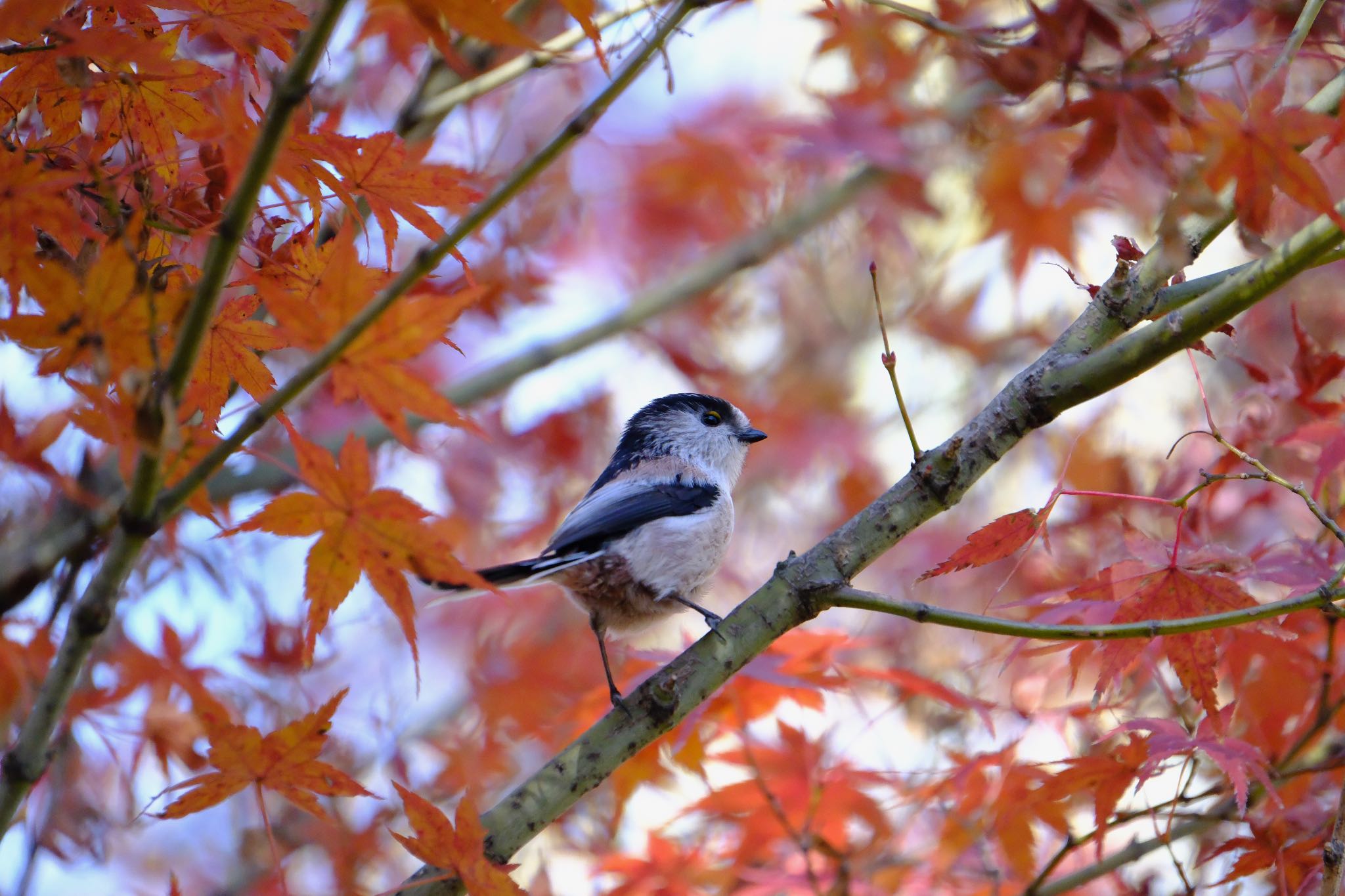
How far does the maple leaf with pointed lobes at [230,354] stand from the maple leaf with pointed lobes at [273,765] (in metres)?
0.61

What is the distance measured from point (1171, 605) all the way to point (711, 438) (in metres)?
2.11

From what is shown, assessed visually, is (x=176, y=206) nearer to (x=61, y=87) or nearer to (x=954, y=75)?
(x=61, y=87)

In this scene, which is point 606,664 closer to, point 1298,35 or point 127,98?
point 127,98

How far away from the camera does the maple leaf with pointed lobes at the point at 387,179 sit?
2008mm

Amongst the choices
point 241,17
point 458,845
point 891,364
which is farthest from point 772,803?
point 241,17

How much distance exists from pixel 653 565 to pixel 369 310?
5.90 ft

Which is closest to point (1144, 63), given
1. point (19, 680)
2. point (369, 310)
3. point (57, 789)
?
point (369, 310)

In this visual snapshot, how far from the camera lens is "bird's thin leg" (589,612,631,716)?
227cm

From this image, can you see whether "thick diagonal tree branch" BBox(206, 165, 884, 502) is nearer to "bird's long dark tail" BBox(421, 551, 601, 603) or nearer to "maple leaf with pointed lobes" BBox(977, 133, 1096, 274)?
"maple leaf with pointed lobes" BBox(977, 133, 1096, 274)

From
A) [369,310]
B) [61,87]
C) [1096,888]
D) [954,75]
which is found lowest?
[1096,888]

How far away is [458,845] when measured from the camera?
6.70ft

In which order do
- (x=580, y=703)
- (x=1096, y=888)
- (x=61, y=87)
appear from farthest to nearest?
(x=1096, y=888) → (x=580, y=703) → (x=61, y=87)

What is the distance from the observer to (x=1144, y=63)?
2.63m

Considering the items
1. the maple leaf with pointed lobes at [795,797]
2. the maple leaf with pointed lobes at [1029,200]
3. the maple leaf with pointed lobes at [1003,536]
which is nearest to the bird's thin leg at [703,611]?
the maple leaf with pointed lobes at [795,797]
